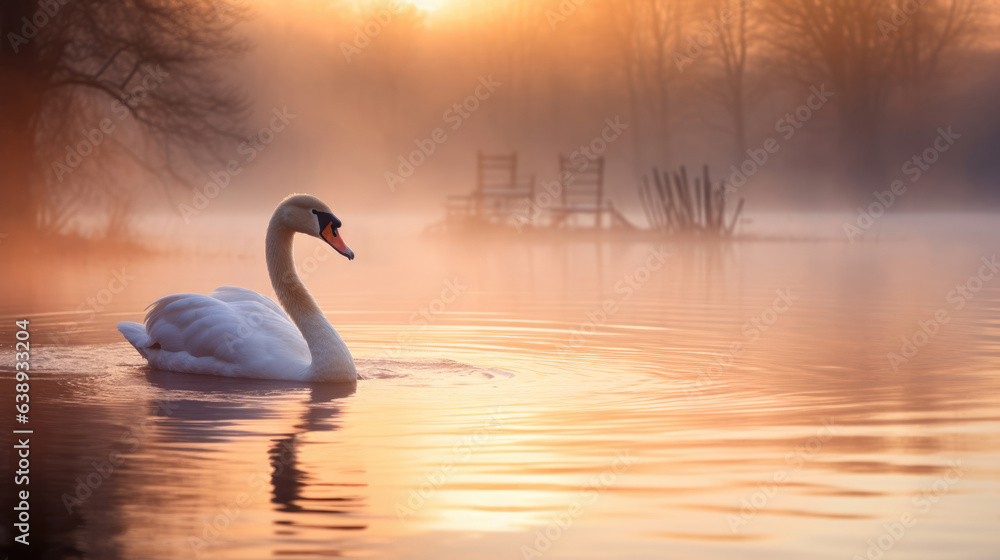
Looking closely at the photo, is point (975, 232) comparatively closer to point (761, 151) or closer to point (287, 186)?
point (761, 151)

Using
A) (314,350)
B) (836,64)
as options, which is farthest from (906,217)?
(314,350)

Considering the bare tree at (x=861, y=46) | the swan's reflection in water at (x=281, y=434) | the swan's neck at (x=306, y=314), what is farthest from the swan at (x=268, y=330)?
the bare tree at (x=861, y=46)

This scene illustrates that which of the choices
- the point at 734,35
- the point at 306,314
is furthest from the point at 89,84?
the point at 734,35

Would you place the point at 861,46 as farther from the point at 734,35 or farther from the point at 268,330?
the point at 268,330

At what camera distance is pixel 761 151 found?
66.0 metres

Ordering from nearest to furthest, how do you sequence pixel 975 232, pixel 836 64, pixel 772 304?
pixel 772 304 < pixel 975 232 < pixel 836 64

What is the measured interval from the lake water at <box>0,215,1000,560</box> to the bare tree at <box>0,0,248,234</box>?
38.1ft

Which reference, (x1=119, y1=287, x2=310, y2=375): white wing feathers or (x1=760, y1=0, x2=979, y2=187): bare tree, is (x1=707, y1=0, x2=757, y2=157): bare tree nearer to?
(x1=760, y1=0, x2=979, y2=187): bare tree

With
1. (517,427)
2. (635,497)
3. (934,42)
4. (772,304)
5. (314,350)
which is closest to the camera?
(635,497)

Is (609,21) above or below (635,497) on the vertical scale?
above

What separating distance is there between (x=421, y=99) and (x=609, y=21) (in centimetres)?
2676

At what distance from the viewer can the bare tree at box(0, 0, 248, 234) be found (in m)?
25.2

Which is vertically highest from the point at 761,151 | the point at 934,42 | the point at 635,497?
the point at 934,42

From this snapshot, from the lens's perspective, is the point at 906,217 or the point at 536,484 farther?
the point at 906,217
